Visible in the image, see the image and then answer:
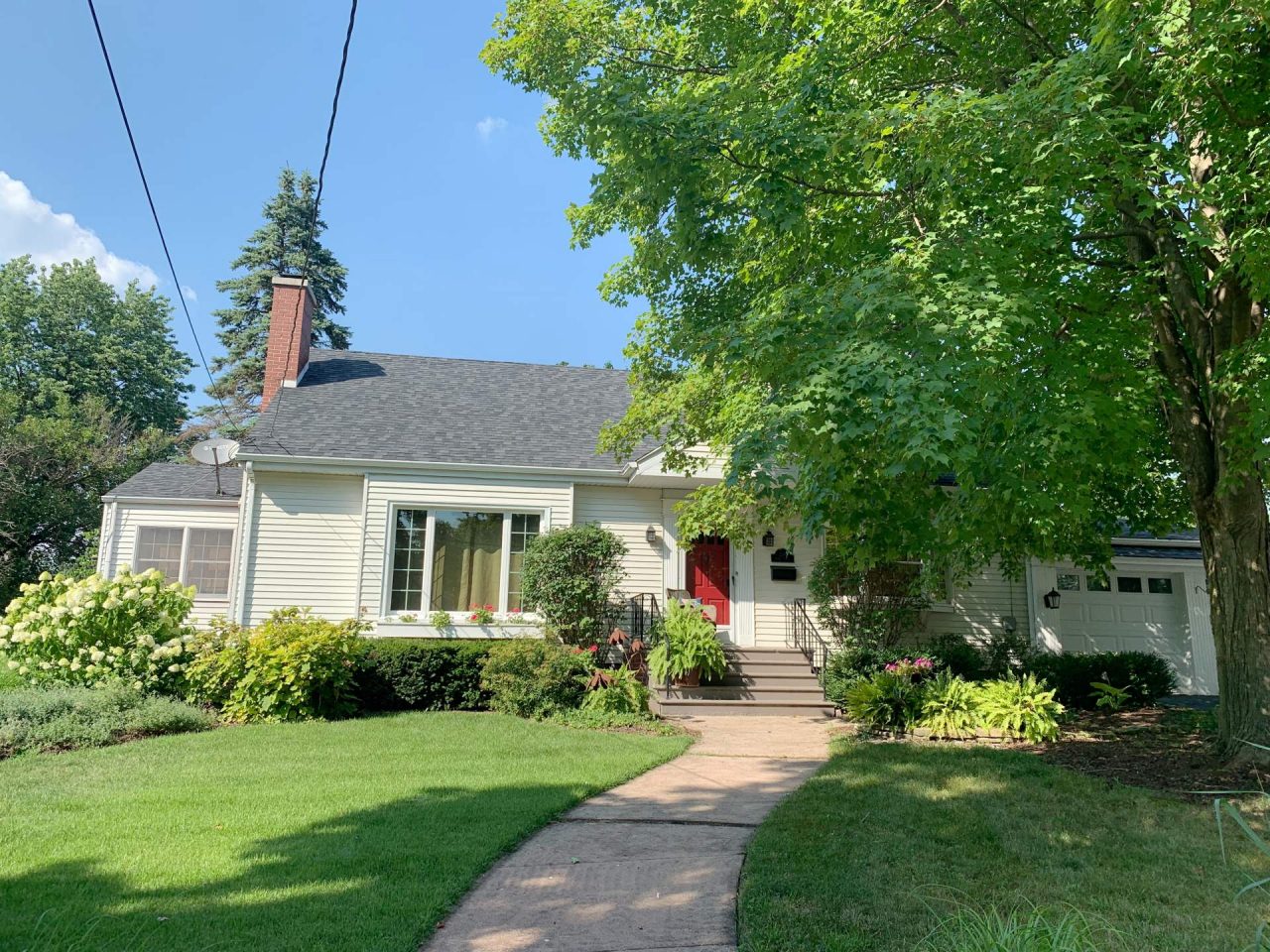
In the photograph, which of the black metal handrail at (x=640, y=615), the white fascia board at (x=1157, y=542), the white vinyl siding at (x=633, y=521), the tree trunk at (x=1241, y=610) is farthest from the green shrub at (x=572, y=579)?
the white fascia board at (x=1157, y=542)

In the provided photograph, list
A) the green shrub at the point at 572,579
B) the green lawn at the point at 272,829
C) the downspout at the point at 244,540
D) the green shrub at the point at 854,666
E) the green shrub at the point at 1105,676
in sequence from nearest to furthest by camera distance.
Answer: the green lawn at the point at 272,829
the green shrub at the point at 854,666
the green shrub at the point at 572,579
the green shrub at the point at 1105,676
the downspout at the point at 244,540

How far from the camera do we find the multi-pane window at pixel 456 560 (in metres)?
12.7

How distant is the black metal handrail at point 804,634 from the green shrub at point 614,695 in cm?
372

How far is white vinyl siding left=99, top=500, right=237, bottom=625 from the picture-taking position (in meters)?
13.9

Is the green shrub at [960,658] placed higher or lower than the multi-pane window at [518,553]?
lower

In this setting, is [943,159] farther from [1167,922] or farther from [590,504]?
[590,504]

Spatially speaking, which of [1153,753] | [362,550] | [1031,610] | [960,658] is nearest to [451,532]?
[362,550]

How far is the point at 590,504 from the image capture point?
13.6m

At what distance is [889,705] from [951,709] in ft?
2.43

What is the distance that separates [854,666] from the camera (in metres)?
11.3

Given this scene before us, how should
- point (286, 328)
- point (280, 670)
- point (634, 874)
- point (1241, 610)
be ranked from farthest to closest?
1. point (286, 328)
2. point (280, 670)
3. point (1241, 610)
4. point (634, 874)

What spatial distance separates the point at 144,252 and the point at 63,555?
19.7 m

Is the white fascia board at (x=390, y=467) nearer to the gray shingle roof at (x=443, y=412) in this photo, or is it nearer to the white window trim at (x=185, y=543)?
the gray shingle roof at (x=443, y=412)

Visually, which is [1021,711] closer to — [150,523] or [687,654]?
[687,654]
